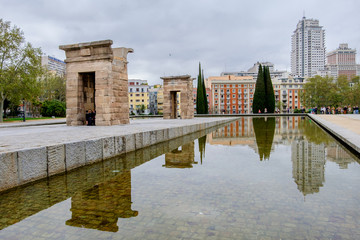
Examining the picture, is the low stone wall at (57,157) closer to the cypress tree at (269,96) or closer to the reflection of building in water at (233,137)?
the reflection of building in water at (233,137)

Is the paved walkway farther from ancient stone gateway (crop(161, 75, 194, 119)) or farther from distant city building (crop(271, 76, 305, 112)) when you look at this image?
distant city building (crop(271, 76, 305, 112))

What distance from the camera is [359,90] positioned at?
53406 mm

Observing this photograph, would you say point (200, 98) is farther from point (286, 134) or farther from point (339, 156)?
point (339, 156)

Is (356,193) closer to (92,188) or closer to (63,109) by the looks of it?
(92,188)

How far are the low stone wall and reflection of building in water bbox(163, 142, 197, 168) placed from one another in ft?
4.45

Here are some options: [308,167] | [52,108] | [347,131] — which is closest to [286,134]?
[347,131]

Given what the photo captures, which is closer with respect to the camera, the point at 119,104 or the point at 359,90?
the point at 119,104

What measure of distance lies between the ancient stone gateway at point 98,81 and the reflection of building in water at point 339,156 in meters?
10.6

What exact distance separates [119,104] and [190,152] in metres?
8.37

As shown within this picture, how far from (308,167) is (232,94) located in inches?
3733

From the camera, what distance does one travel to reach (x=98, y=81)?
14.9 m

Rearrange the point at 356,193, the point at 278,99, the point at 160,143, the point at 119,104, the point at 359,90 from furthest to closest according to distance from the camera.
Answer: the point at 278,99
the point at 359,90
the point at 119,104
the point at 160,143
the point at 356,193

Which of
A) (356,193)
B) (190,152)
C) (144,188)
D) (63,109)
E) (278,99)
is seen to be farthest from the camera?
(278,99)

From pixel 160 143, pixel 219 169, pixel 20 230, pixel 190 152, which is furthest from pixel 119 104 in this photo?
pixel 20 230
